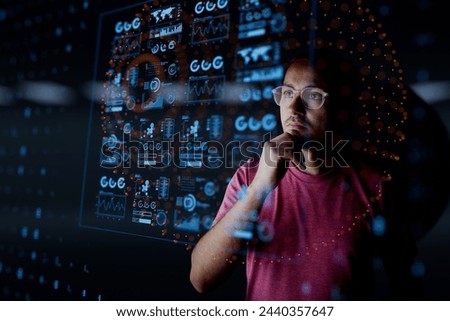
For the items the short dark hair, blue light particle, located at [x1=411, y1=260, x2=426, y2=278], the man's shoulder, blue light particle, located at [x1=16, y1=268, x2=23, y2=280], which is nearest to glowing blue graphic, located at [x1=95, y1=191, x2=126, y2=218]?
the man's shoulder

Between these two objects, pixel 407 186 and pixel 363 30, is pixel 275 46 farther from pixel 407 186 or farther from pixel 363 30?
pixel 407 186

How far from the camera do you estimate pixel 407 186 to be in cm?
79

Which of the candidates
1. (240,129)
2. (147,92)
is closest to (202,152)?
(240,129)

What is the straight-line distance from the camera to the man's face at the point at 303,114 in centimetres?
84

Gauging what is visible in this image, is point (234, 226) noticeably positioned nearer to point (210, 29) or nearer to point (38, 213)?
point (210, 29)

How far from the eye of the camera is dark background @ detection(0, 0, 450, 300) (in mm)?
1044

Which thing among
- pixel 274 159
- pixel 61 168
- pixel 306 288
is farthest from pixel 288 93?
pixel 61 168

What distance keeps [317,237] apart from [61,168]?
0.88 m

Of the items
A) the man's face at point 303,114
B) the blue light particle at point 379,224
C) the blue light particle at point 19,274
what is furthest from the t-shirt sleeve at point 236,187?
the blue light particle at point 19,274

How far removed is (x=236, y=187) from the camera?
3.09 feet

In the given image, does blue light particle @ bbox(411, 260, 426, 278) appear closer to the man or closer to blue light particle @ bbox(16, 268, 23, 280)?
the man

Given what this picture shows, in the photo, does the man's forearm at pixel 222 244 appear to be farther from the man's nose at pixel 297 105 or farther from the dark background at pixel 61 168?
the man's nose at pixel 297 105
